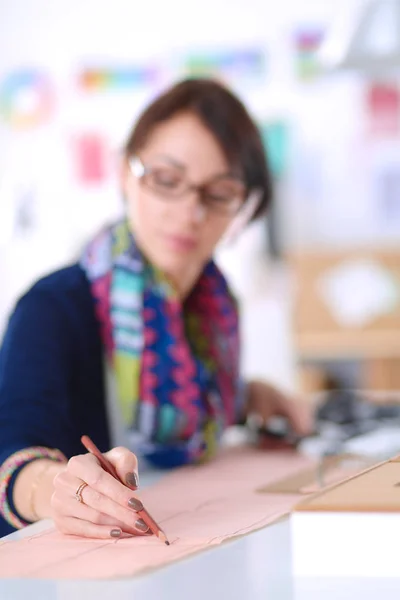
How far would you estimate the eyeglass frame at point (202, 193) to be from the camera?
1687mm

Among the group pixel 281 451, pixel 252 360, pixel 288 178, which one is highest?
pixel 288 178

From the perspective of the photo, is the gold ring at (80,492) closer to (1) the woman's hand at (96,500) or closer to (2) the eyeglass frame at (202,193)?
(1) the woman's hand at (96,500)

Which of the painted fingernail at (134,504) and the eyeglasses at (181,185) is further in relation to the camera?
the eyeglasses at (181,185)

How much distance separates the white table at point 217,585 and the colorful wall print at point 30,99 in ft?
14.3

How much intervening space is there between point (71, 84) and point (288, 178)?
3.82 feet

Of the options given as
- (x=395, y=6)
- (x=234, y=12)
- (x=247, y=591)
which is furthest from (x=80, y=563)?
(x=234, y=12)

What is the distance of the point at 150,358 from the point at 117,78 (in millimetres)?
3589

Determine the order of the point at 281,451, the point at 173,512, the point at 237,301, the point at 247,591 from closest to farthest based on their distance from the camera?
the point at 247,591
the point at 173,512
the point at 281,451
the point at 237,301

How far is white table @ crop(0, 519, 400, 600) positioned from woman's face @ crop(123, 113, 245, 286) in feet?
2.55

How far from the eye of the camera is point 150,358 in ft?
5.61

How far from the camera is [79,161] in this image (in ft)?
16.9

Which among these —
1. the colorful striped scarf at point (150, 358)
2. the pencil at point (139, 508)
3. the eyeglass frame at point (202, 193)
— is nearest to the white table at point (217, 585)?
the pencil at point (139, 508)

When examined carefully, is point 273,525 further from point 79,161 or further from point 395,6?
point 79,161

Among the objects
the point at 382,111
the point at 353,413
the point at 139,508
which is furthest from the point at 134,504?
the point at 382,111
